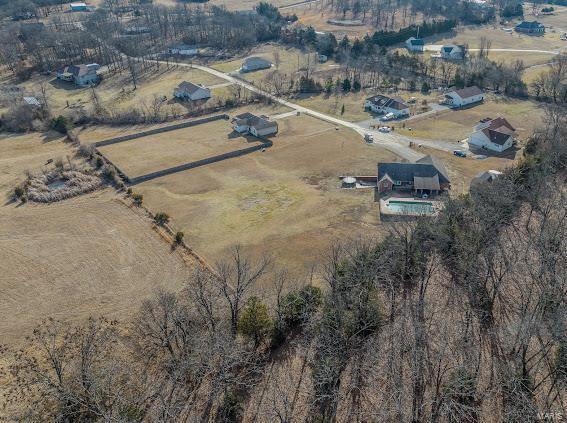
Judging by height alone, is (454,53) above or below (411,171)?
above

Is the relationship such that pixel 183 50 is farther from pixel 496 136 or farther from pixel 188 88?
pixel 496 136

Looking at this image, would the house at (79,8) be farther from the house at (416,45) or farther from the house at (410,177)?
the house at (410,177)

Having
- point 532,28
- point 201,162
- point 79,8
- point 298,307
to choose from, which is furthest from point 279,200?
point 79,8

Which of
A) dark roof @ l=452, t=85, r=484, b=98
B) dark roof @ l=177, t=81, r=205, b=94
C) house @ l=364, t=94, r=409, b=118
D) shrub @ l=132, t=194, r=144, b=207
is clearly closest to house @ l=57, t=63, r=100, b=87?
dark roof @ l=177, t=81, r=205, b=94

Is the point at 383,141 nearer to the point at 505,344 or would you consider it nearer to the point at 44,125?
the point at 505,344

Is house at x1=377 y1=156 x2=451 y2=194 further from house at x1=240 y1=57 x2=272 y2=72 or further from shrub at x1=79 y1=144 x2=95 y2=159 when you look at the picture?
house at x1=240 y1=57 x2=272 y2=72

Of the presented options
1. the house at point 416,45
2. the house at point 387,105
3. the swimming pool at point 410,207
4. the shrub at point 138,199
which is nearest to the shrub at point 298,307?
the swimming pool at point 410,207

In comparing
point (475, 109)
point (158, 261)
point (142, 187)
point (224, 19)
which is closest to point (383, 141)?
point (475, 109)
